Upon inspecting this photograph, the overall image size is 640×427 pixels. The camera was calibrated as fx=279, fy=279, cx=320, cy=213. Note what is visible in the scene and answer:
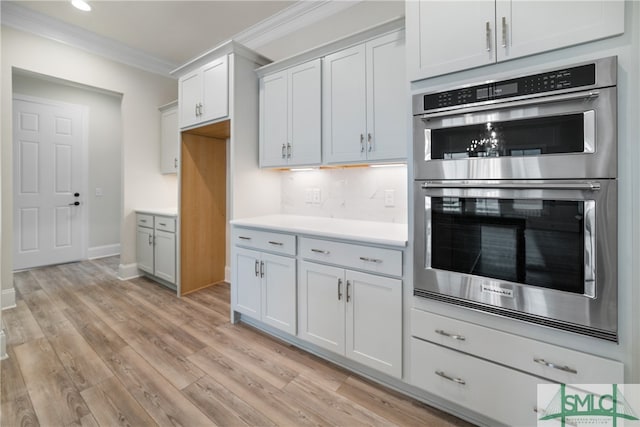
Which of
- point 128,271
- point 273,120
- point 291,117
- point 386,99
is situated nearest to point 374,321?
point 386,99

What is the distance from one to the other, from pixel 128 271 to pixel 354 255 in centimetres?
350

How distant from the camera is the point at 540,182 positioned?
4.03ft

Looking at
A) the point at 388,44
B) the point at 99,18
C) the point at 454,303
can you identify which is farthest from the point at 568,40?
the point at 99,18

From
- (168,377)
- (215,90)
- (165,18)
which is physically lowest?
(168,377)

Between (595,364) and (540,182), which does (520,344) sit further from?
(540,182)

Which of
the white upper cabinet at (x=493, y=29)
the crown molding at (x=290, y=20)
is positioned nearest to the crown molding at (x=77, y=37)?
the crown molding at (x=290, y=20)

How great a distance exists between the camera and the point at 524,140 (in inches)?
50.3

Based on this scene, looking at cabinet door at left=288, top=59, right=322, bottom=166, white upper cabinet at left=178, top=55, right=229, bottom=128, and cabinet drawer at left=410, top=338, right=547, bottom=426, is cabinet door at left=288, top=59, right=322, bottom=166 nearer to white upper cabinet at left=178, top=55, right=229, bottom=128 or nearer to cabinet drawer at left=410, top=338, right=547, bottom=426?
white upper cabinet at left=178, top=55, right=229, bottom=128

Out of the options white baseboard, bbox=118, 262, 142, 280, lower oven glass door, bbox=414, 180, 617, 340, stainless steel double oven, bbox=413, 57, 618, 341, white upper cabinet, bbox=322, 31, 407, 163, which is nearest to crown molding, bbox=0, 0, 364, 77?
white upper cabinet, bbox=322, 31, 407, 163

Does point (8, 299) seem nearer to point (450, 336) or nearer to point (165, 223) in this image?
point (165, 223)

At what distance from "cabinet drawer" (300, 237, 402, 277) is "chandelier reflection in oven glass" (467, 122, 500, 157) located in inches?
26.5

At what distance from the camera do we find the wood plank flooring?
154cm

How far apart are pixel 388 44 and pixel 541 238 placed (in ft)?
5.12

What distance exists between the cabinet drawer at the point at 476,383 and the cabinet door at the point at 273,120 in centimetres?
188
